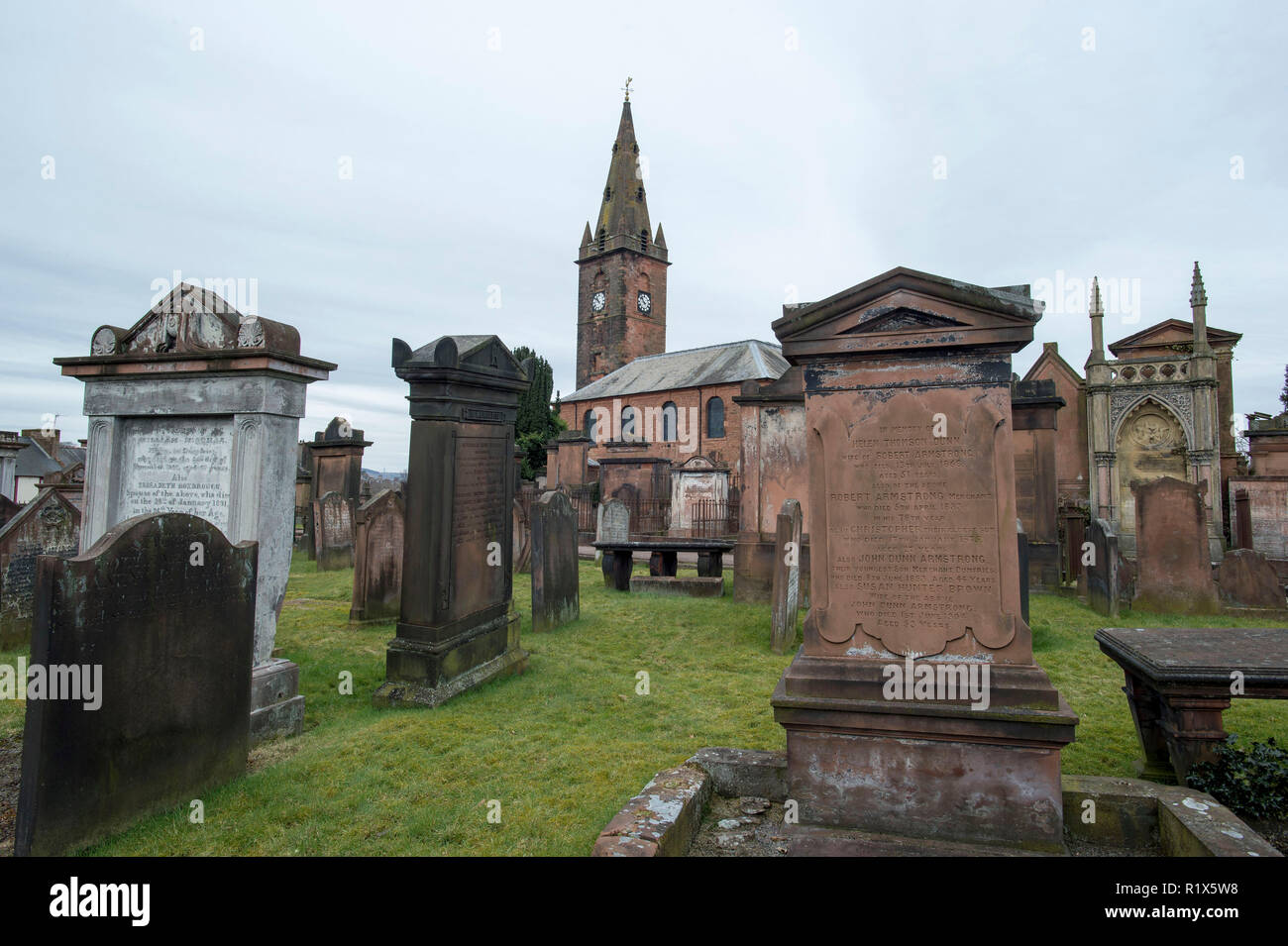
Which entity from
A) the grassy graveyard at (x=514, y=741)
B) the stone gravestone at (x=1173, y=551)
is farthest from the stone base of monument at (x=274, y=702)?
the stone gravestone at (x=1173, y=551)

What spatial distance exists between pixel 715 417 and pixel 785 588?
101ft

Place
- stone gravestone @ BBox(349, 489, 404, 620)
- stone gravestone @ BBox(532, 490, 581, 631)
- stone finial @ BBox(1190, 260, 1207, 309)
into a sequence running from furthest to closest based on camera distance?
stone finial @ BBox(1190, 260, 1207, 309)
stone gravestone @ BBox(349, 489, 404, 620)
stone gravestone @ BBox(532, 490, 581, 631)

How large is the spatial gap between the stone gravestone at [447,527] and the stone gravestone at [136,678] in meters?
1.59

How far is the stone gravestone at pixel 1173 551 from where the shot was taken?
356 inches

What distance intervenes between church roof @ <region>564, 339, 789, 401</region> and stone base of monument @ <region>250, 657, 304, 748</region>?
31375 millimetres

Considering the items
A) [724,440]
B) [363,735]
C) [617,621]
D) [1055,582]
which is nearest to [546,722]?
[363,735]

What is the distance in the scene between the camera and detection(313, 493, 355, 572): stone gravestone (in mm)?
13211

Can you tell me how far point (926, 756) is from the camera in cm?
321

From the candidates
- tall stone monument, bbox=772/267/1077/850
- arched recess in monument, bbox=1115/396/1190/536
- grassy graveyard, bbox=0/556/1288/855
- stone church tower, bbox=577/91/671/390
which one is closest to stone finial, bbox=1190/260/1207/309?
arched recess in monument, bbox=1115/396/1190/536

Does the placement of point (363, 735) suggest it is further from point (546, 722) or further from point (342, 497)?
point (342, 497)

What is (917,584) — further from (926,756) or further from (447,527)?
(447,527)

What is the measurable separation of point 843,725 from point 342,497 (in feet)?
41.6

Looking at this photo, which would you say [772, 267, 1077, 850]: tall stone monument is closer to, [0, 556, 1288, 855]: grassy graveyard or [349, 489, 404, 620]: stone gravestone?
[0, 556, 1288, 855]: grassy graveyard
